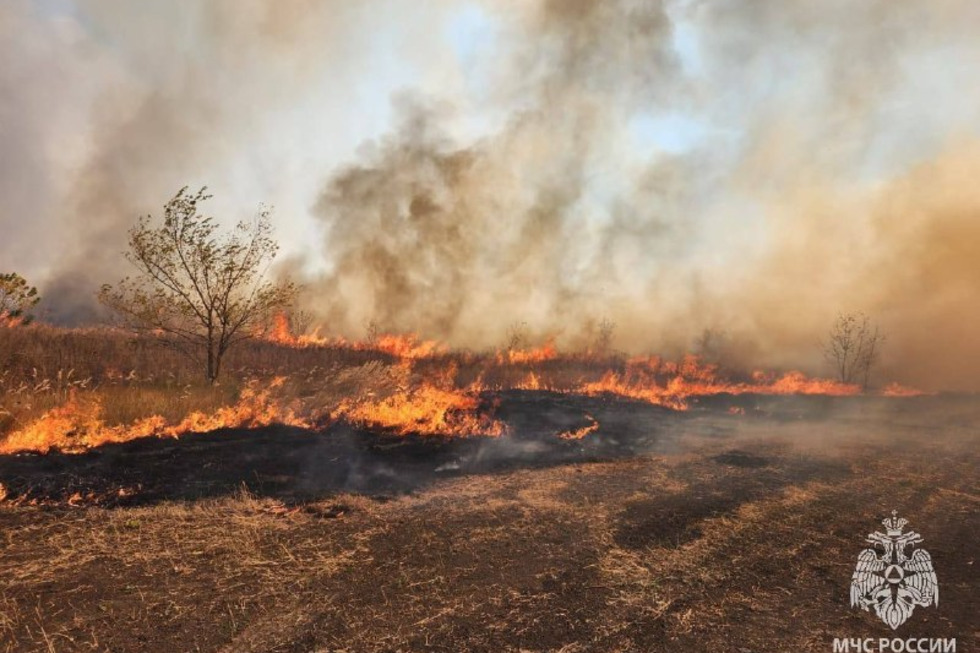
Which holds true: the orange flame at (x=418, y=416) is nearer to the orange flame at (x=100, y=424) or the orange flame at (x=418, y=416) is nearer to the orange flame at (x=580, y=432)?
the orange flame at (x=100, y=424)

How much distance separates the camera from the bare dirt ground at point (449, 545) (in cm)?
540

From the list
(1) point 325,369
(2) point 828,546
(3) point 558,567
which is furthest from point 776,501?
(1) point 325,369

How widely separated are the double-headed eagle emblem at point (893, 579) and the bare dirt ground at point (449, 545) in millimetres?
166

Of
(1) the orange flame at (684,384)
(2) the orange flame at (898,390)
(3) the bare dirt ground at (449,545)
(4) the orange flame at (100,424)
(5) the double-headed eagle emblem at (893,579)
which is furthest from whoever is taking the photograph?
(2) the orange flame at (898,390)

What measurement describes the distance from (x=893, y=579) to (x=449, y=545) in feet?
22.2

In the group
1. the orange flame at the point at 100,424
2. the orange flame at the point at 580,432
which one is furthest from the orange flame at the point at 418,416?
the orange flame at the point at 580,432

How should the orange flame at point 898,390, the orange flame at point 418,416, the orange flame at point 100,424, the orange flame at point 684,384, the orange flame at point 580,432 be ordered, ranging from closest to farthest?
1. the orange flame at point 100,424
2. the orange flame at point 418,416
3. the orange flame at point 580,432
4. the orange flame at point 684,384
5. the orange flame at point 898,390

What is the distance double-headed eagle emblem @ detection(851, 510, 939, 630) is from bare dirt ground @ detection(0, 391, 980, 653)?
166mm

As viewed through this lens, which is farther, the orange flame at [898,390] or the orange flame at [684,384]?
the orange flame at [898,390]

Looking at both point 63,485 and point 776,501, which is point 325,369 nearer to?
point 63,485

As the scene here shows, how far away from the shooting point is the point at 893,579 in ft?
23.1

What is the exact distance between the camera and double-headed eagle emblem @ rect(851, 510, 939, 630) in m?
6.21

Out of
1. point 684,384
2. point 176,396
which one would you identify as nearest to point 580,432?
point 176,396

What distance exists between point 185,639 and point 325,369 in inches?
894
